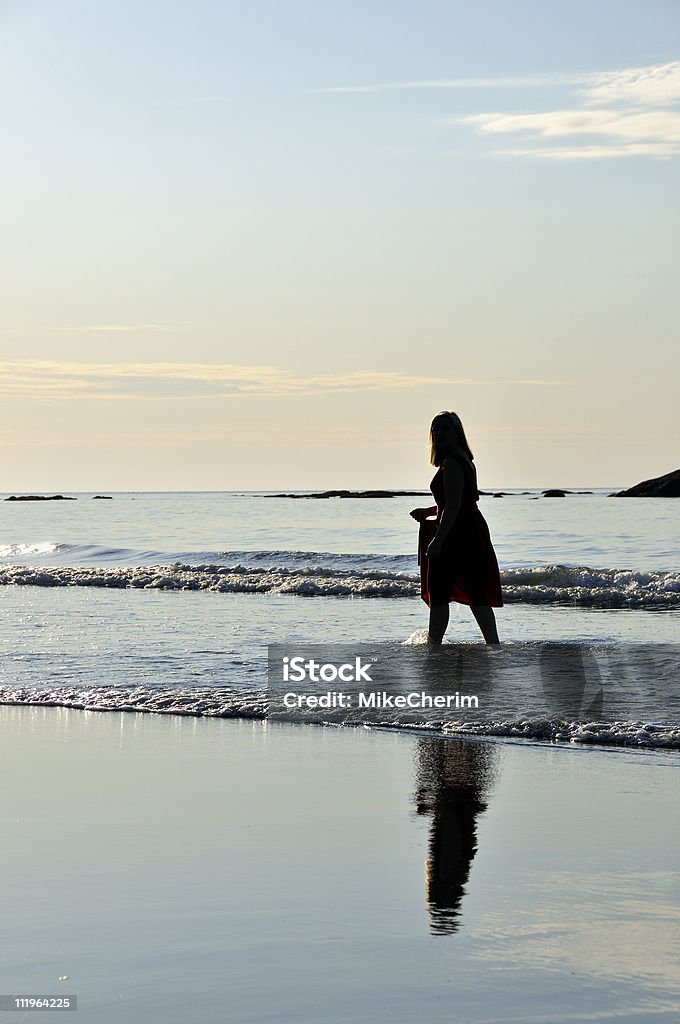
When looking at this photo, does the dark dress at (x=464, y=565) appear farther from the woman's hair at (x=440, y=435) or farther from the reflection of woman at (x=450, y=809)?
the reflection of woman at (x=450, y=809)

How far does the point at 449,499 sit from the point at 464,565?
0.53m

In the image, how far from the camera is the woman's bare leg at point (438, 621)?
29.6 feet

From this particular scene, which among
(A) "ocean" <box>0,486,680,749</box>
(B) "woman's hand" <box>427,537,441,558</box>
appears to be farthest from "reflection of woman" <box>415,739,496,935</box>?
(B) "woman's hand" <box>427,537,441,558</box>

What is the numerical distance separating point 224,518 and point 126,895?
44879 mm

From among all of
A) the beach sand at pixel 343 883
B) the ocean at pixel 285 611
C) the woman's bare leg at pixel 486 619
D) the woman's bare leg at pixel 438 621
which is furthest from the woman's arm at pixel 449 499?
the beach sand at pixel 343 883

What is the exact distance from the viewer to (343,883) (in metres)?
4.22

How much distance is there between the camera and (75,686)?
9047mm

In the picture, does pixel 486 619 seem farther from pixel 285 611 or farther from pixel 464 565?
pixel 285 611

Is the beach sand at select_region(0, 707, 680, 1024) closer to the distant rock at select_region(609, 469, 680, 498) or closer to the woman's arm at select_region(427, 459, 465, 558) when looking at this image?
the woman's arm at select_region(427, 459, 465, 558)

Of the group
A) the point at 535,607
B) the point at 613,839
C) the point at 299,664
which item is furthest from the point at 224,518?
the point at 613,839

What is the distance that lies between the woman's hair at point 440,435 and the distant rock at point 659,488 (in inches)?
2778

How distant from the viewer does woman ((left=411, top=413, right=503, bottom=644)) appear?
8.94 metres

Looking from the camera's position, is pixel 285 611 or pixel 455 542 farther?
pixel 285 611

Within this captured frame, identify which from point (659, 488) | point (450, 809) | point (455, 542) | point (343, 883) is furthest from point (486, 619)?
point (659, 488)
